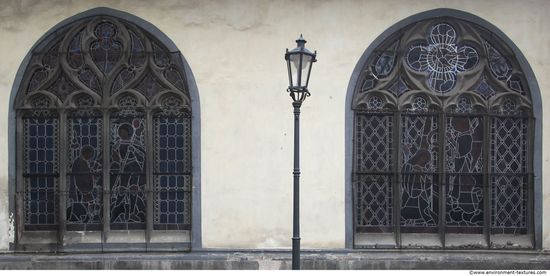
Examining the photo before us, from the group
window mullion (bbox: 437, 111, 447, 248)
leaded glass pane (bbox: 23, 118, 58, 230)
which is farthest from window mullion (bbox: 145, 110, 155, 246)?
window mullion (bbox: 437, 111, 447, 248)

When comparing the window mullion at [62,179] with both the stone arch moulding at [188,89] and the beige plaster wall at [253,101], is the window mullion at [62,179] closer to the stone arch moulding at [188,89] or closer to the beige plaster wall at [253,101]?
the stone arch moulding at [188,89]

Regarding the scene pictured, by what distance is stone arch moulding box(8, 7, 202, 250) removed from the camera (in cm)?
1004

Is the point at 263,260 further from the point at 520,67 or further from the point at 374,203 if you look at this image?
the point at 520,67

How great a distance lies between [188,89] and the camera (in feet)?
33.2

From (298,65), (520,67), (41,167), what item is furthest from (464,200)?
(41,167)

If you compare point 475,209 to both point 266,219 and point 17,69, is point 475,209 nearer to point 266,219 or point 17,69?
point 266,219

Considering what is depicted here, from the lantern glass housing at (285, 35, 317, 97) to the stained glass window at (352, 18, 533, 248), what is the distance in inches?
93.5

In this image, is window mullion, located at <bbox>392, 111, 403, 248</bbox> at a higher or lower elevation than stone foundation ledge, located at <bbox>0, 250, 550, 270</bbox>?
higher

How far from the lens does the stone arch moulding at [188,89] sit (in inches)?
395

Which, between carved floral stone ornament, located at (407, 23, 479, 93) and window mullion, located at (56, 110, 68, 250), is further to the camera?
carved floral stone ornament, located at (407, 23, 479, 93)

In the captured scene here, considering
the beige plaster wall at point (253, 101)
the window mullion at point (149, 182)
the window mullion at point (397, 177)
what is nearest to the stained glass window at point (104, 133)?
the window mullion at point (149, 182)

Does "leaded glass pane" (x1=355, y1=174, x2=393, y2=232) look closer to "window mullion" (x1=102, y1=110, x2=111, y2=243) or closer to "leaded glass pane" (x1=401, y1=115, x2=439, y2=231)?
"leaded glass pane" (x1=401, y1=115, x2=439, y2=231)

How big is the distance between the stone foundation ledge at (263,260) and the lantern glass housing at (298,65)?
2951mm

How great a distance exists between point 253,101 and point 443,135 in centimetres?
274
